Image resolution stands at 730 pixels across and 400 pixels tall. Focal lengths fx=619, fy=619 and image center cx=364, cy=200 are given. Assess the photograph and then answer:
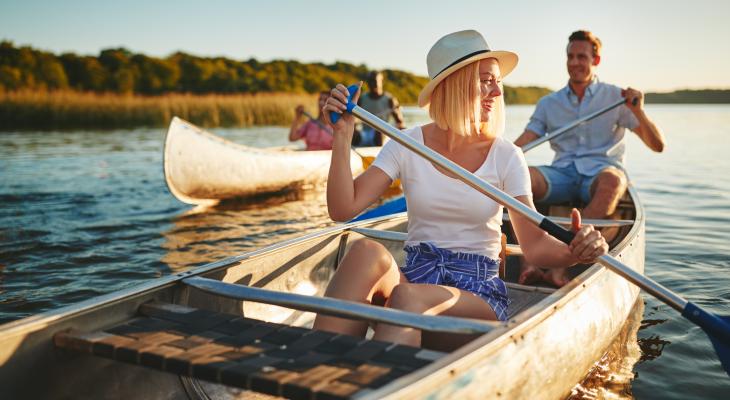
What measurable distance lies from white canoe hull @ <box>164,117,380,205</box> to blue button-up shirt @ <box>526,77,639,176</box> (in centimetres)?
300

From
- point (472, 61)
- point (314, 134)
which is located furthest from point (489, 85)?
point (314, 134)

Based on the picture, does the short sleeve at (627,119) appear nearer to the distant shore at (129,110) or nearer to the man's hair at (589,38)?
the man's hair at (589,38)

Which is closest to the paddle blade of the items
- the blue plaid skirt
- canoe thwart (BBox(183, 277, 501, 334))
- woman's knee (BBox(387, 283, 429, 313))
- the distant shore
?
the blue plaid skirt

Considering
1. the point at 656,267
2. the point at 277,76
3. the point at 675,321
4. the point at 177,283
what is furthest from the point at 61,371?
the point at 277,76

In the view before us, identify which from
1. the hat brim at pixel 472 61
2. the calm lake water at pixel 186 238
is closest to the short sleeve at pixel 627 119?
the calm lake water at pixel 186 238

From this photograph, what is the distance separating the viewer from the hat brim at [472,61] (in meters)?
2.28

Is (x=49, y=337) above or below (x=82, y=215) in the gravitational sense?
above

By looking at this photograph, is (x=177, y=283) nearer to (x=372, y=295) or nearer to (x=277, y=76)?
(x=372, y=295)

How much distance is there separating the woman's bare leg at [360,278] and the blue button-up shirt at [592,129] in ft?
9.80

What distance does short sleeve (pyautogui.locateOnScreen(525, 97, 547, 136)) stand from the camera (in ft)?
16.6

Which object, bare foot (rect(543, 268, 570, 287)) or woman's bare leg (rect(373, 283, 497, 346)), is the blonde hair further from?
bare foot (rect(543, 268, 570, 287))

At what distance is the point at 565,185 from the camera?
4.79 m

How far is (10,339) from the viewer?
1814 millimetres

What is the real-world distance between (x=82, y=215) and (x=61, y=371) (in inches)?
212
